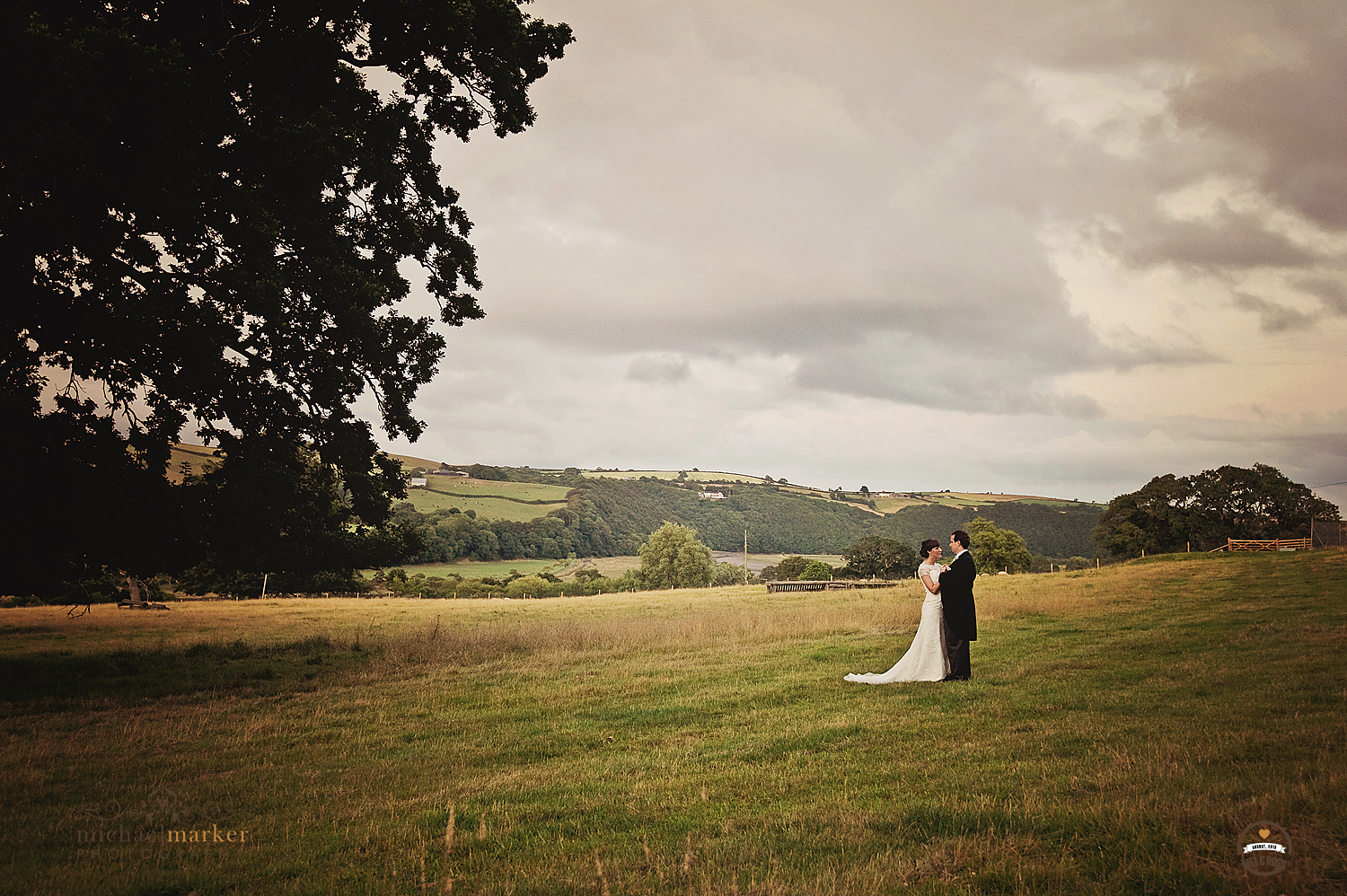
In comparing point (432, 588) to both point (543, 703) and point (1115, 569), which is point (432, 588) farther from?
point (543, 703)

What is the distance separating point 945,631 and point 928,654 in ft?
1.64

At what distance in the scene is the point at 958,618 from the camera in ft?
39.4

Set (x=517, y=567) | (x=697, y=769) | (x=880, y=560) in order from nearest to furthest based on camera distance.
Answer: (x=697, y=769) → (x=880, y=560) → (x=517, y=567)

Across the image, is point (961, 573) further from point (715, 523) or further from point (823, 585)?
point (715, 523)

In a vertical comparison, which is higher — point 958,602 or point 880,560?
point 958,602

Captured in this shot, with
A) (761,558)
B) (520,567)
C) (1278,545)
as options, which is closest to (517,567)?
(520,567)

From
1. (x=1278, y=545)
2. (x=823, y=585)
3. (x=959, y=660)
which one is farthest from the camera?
(x=823, y=585)

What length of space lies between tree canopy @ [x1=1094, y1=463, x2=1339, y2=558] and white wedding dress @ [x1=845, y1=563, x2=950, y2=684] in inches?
2915

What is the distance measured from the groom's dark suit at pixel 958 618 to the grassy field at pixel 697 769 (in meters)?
0.41

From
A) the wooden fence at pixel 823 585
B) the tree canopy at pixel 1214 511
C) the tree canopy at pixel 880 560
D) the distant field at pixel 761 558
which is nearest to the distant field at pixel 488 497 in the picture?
the distant field at pixel 761 558

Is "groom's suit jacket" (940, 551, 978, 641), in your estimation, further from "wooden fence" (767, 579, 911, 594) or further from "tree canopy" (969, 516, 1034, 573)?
"tree canopy" (969, 516, 1034, 573)

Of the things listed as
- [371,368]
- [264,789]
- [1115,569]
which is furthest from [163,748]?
[1115,569]

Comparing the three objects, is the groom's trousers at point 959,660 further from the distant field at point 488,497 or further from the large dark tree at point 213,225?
the distant field at point 488,497

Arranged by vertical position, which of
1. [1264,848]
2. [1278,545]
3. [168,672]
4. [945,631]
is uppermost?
[1264,848]
